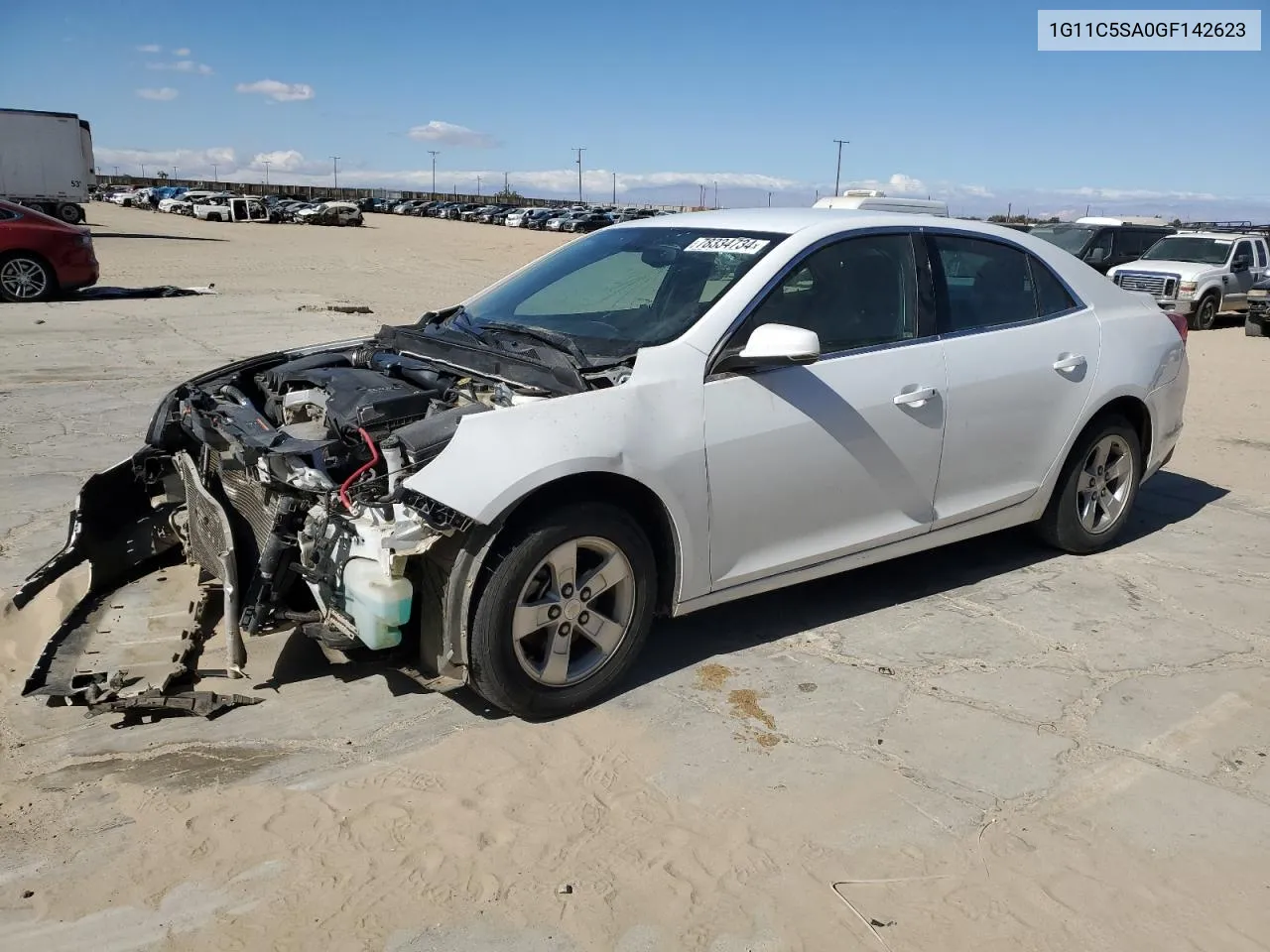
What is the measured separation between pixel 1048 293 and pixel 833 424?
173 cm

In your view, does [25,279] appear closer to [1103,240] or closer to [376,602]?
[376,602]

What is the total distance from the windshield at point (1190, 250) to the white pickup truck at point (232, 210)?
159ft

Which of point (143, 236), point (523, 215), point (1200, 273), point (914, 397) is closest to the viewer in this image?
point (914, 397)

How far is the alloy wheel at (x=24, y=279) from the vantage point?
612 inches

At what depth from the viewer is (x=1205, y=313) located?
731 inches

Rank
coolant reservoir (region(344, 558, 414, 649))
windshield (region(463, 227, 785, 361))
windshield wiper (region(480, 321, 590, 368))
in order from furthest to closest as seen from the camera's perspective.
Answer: windshield (region(463, 227, 785, 361)) → windshield wiper (region(480, 321, 590, 368)) → coolant reservoir (region(344, 558, 414, 649))

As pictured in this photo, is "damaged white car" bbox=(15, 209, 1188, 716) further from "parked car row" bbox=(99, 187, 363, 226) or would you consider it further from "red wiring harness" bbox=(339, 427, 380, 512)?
"parked car row" bbox=(99, 187, 363, 226)

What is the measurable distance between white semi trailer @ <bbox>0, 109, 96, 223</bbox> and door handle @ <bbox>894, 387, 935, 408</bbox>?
3399 cm

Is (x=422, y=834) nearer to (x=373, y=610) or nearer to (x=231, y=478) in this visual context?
(x=373, y=610)

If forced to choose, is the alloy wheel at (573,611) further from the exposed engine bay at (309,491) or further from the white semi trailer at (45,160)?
the white semi trailer at (45,160)

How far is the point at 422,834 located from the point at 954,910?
1.47m

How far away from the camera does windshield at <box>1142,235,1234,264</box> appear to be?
1939cm

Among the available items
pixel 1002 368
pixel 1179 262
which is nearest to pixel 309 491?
pixel 1002 368

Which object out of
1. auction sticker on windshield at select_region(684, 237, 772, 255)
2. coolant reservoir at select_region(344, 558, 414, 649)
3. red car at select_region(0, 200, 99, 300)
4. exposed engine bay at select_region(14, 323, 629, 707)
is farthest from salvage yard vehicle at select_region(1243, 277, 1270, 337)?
red car at select_region(0, 200, 99, 300)
